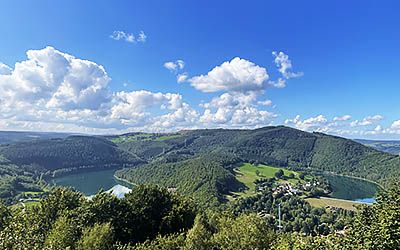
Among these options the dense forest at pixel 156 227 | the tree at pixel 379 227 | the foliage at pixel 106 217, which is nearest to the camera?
the tree at pixel 379 227

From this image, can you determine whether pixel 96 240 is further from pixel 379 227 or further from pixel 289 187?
pixel 289 187

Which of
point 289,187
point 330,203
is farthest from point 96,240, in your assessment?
point 289,187

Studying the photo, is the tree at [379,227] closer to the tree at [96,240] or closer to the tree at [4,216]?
the tree at [96,240]

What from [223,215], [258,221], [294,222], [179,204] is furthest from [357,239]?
[294,222]

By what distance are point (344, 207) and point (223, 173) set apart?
63093 mm

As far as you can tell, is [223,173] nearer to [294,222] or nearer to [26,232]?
[294,222]

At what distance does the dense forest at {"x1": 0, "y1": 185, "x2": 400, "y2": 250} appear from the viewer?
23625mm

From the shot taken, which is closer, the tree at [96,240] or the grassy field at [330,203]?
the tree at [96,240]

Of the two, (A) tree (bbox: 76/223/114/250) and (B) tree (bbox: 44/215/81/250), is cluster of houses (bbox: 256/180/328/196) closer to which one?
(B) tree (bbox: 44/215/81/250)

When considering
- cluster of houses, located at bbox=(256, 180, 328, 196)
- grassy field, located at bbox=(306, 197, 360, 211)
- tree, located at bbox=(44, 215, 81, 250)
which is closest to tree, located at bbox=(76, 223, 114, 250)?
tree, located at bbox=(44, 215, 81, 250)

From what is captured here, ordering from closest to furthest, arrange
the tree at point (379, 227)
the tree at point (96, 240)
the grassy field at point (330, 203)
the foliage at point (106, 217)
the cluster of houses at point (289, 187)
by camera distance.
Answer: the tree at point (379, 227), the tree at point (96, 240), the foliage at point (106, 217), the grassy field at point (330, 203), the cluster of houses at point (289, 187)

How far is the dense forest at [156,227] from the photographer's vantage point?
77.5 ft

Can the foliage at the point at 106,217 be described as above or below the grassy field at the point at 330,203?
above

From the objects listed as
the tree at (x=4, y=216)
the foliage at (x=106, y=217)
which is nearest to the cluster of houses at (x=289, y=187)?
the foliage at (x=106, y=217)
